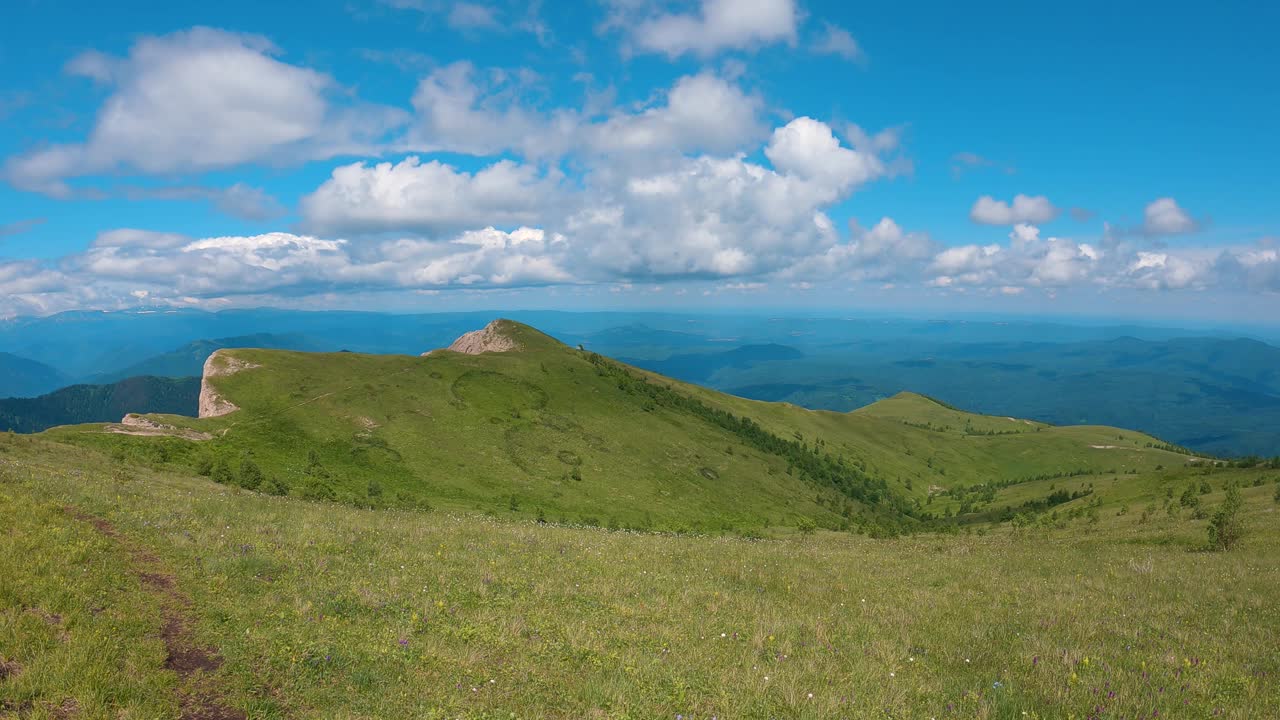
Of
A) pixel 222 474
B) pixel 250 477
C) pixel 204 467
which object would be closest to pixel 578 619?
pixel 250 477

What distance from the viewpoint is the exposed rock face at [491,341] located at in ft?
393

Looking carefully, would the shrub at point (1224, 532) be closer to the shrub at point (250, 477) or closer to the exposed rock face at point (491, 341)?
the shrub at point (250, 477)

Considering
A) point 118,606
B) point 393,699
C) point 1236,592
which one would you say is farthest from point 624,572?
point 1236,592

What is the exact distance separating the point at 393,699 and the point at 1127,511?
54970 mm

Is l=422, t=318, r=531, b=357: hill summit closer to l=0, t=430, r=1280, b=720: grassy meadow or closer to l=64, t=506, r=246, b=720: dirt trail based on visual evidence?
l=0, t=430, r=1280, b=720: grassy meadow

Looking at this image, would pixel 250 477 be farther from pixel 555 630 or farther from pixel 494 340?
pixel 494 340

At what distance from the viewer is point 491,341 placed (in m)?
123

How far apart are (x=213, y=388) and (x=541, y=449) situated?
4127 centimetres

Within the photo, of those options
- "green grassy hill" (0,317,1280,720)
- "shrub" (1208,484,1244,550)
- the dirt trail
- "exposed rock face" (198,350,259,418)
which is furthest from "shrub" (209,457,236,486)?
"shrub" (1208,484,1244,550)

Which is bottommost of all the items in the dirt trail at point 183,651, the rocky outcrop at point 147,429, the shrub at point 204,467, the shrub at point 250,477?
the shrub at point 250,477

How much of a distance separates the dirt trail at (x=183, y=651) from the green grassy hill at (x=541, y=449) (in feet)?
98.4

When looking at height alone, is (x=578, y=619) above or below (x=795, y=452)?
above

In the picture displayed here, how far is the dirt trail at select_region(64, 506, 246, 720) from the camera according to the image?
7375mm

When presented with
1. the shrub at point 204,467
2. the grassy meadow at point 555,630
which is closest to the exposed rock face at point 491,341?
the shrub at point 204,467
